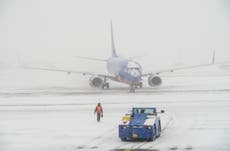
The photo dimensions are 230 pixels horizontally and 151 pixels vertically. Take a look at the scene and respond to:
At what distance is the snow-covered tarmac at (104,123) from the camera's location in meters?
23.0

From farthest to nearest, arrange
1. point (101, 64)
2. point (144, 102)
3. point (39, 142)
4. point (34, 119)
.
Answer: point (101, 64) < point (144, 102) < point (34, 119) < point (39, 142)

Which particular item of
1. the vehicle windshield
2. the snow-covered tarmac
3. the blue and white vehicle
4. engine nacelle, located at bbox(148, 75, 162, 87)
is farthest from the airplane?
the blue and white vehicle

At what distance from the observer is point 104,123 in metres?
31.2

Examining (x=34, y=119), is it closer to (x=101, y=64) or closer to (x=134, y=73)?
(x=134, y=73)

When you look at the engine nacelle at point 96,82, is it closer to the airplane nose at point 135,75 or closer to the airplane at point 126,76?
the airplane at point 126,76

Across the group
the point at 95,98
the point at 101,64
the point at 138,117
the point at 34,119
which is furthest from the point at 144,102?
the point at 101,64

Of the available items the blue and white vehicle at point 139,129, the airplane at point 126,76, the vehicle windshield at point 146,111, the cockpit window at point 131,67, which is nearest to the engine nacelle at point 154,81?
the airplane at point 126,76

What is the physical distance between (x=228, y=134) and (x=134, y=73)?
3061 cm

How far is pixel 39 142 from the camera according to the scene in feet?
79.4

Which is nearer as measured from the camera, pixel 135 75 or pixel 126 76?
pixel 135 75

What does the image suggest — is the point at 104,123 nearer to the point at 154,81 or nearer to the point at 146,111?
the point at 146,111

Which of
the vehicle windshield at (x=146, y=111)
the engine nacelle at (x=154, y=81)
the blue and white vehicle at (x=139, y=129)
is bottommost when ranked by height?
the blue and white vehicle at (x=139, y=129)

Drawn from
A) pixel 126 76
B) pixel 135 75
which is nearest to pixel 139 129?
pixel 135 75

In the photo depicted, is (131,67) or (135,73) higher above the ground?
(131,67)
